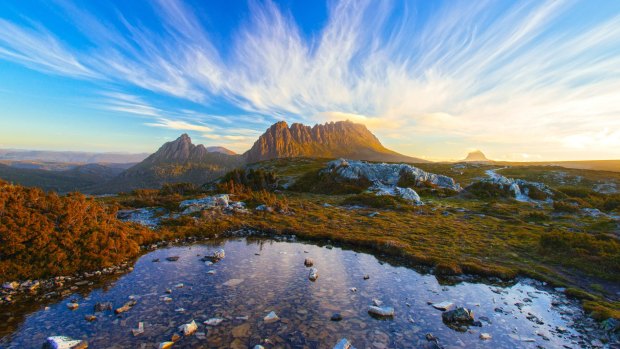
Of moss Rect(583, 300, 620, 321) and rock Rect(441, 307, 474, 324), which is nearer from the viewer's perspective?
rock Rect(441, 307, 474, 324)

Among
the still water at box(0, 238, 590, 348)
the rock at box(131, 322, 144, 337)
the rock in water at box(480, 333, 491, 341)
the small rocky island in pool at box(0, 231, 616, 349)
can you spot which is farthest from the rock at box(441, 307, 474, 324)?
the rock at box(131, 322, 144, 337)

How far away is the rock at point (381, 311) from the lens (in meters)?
11.9

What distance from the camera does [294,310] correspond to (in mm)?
11992

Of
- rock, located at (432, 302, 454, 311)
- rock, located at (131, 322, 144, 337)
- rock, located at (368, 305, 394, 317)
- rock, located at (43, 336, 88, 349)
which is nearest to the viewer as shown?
rock, located at (43, 336, 88, 349)

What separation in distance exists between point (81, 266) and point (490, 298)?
71.6ft

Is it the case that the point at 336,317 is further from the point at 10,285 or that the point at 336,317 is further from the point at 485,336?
the point at 10,285

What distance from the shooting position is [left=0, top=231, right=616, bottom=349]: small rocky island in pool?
9945mm

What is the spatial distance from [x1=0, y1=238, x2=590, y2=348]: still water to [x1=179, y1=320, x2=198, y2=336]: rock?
0.20 metres

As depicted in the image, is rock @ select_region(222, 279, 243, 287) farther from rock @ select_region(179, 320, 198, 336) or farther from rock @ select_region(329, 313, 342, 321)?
rock @ select_region(329, 313, 342, 321)

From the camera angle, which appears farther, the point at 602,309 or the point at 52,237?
the point at 52,237

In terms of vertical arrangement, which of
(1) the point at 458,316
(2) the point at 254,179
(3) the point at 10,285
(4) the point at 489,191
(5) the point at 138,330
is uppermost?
(2) the point at 254,179

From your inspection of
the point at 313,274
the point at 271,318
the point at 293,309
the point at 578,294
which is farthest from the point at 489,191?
the point at 271,318

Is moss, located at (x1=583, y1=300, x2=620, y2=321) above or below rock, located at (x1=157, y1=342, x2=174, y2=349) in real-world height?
below

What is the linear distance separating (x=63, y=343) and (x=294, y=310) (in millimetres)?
7915
